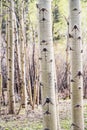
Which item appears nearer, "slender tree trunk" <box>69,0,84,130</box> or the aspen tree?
"slender tree trunk" <box>69,0,84,130</box>

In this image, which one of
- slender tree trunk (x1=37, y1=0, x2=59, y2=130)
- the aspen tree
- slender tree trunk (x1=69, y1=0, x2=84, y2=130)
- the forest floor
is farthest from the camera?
the aspen tree

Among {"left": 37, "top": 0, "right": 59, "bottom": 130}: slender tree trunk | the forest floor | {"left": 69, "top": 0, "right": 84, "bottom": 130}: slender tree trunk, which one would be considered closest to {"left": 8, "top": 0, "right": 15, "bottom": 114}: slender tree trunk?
the forest floor

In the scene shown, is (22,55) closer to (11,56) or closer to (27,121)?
(11,56)

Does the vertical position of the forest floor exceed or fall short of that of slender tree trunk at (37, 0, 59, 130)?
it falls short

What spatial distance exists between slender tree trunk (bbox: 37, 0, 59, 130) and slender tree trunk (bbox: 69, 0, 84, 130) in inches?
16.9

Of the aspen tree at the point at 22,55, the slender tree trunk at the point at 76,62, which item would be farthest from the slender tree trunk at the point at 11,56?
the slender tree trunk at the point at 76,62

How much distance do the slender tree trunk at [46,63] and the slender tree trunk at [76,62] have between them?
43 centimetres

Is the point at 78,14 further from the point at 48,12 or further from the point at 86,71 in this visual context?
the point at 86,71

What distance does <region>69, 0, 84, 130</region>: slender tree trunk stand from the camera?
2969 millimetres

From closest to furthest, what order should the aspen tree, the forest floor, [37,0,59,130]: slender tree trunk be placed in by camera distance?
[37,0,59,130]: slender tree trunk
the forest floor
the aspen tree

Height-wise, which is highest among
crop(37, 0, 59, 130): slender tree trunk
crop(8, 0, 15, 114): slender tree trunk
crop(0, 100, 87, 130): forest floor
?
crop(8, 0, 15, 114): slender tree trunk

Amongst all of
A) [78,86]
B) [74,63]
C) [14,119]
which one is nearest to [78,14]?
[74,63]

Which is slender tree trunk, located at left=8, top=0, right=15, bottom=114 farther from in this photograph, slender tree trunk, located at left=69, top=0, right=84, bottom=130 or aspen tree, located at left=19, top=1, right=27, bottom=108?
slender tree trunk, located at left=69, top=0, right=84, bottom=130

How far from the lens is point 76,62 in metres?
2.98
